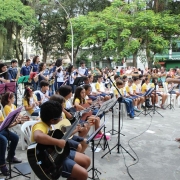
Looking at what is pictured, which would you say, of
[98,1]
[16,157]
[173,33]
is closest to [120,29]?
[173,33]

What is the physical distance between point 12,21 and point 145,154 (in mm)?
16096

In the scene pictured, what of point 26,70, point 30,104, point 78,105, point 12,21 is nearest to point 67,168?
point 78,105

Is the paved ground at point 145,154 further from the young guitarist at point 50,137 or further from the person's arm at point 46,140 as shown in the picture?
the person's arm at point 46,140

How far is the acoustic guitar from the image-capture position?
2.57 metres

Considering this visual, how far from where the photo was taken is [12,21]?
703 inches

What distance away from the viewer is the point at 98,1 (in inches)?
1000

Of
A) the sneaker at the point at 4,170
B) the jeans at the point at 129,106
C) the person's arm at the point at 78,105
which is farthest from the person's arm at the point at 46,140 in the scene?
the jeans at the point at 129,106

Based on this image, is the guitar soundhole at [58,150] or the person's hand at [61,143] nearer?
the person's hand at [61,143]

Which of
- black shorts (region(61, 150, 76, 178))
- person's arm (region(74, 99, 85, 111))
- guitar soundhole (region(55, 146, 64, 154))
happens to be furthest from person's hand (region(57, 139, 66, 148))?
person's arm (region(74, 99, 85, 111))

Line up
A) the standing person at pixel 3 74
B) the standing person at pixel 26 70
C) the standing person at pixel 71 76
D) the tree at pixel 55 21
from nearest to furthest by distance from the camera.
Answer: the standing person at pixel 3 74, the standing person at pixel 26 70, the standing person at pixel 71 76, the tree at pixel 55 21

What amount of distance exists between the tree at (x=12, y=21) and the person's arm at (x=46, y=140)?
1609 centimetres

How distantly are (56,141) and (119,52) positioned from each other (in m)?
17.0

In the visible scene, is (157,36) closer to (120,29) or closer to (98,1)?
(120,29)

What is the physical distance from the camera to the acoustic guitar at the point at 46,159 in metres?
2.57
